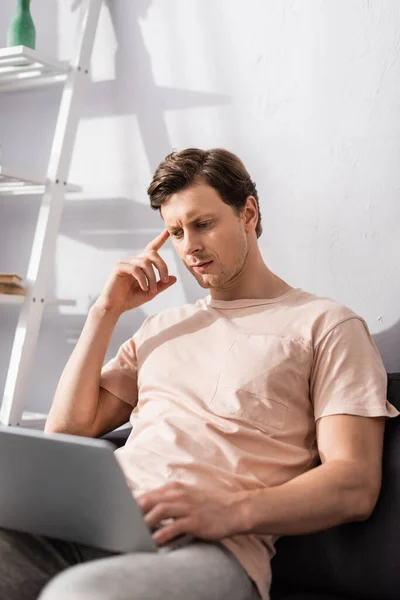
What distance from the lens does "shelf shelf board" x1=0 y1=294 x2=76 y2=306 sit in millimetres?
2346

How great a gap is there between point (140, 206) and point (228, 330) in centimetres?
82

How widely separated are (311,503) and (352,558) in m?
0.17

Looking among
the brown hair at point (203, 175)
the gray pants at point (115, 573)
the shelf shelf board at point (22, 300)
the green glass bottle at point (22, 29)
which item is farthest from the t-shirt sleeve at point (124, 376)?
the green glass bottle at point (22, 29)

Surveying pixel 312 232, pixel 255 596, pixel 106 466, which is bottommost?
pixel 255 596

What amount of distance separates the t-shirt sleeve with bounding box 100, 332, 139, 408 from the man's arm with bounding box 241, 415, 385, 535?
0.50 metres

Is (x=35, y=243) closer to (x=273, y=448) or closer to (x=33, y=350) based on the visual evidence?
(x=33, y=350)

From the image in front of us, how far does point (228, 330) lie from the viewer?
1679 millimetres

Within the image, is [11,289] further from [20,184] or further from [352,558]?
[352,558]

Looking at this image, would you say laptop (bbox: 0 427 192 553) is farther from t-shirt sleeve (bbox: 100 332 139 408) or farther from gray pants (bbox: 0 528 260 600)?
t-shirt sleeve (bbox: 100 332 139 408)

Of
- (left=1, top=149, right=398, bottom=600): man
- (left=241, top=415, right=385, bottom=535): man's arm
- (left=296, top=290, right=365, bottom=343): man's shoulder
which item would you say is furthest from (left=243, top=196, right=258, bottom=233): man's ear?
(left=241, top=415, right=385, bottom=535): man's arm

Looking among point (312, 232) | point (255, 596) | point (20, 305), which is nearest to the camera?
point (255, 596)

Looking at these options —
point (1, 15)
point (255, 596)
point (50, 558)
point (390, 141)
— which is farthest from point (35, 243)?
point (255, 596)

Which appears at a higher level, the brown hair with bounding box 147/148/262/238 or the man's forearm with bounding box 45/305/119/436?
the brown hair with bounding box 147/148/262/238

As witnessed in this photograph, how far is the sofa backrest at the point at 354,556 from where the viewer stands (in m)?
1.40
